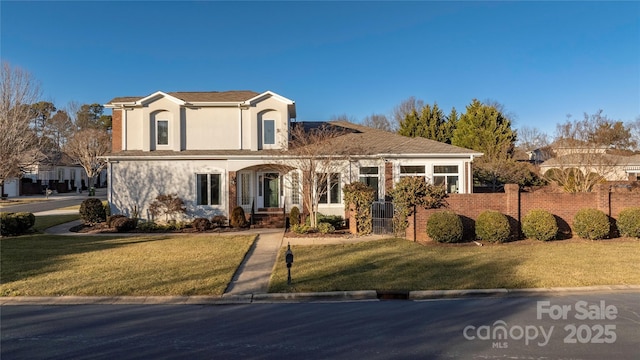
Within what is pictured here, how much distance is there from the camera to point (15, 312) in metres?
6.99

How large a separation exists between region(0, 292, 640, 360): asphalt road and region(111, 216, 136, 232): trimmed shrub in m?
10.0

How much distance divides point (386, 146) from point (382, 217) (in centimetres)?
553

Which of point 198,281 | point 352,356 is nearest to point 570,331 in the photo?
point 352,356

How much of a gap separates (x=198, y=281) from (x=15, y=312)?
326 centimetres

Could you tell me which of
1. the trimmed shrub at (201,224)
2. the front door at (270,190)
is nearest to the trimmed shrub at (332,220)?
the front door at (270,190)

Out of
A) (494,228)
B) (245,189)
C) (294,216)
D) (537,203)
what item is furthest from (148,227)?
(537,203)

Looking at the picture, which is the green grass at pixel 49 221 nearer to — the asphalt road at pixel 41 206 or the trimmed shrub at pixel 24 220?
the trimmed shrub at pixel 24 220

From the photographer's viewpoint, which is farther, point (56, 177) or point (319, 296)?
point (56, 177)

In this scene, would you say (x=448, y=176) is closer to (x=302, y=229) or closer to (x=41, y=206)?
(x=302, y=229)

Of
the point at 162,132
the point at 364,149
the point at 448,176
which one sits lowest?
the point at 448,176

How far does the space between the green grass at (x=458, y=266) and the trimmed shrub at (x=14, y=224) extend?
11576 millimetres

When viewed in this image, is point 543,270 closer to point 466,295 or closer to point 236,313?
point 466,295

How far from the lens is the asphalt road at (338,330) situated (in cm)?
510

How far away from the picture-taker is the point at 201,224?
57.8ft
